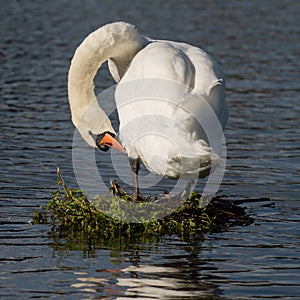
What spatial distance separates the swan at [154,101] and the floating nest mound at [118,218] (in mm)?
486

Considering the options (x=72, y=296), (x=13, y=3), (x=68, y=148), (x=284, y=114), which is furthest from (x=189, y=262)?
(x=13, y=3)

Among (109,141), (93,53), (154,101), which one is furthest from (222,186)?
(154,101)

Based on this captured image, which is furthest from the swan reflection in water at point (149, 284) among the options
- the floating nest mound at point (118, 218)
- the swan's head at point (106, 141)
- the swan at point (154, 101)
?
the swan's head at point (106, 141)

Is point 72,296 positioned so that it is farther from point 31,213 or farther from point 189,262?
point 31,213

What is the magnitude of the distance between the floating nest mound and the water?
227 mm

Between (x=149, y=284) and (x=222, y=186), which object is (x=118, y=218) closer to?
(x=149, y=284)

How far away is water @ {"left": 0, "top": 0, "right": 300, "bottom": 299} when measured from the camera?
25.7 ft

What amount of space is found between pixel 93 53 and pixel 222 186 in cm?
289

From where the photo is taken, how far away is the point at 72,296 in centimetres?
741

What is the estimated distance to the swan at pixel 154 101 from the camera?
8625 mm

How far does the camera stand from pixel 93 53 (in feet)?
33.2

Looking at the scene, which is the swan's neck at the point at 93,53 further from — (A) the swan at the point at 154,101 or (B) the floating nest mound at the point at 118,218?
(B) the floating nest mound at the point at 118,218

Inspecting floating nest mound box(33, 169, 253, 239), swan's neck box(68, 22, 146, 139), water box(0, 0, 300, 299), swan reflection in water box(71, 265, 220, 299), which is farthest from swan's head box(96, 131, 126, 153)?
swan reflection in water box(71, 265, 220, 299)

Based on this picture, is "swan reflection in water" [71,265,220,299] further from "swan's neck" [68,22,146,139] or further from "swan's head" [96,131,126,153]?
"swan's neck" [68,22,146,139]
